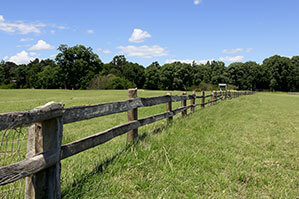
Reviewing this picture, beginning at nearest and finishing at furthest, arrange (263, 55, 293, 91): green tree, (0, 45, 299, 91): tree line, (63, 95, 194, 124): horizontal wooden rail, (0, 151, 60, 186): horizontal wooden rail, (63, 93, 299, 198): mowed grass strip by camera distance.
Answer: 1. (0, 151, 60, 186): horizontal wooden rail
2. (63, 95, 194, 124): horizontal wooden rail
3. (63, 93, 299, 198): mowed grass strip
4. (0, 45, 299, 91): tree line
5. (263, 55, 293, 91): green tree

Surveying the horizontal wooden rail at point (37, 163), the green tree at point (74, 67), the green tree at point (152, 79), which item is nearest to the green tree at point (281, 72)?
the green tree at point (152, 79)

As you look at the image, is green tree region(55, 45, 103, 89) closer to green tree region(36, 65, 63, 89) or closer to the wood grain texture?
green tree region(36, 65, 63, 89)

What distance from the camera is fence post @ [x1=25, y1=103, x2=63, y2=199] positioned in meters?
2.45

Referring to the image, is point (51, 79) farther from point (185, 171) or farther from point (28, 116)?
point (28, 116)

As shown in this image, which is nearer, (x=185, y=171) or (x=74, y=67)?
(x=185, y=171)

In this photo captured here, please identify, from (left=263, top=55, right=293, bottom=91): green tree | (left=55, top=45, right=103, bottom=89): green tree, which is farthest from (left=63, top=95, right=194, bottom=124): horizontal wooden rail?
(left=263, top=55, right=293, bottom=91): green tree

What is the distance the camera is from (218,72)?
4065 inches

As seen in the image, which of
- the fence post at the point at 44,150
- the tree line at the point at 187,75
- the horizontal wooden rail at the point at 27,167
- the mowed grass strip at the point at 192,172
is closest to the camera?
Answer: the horizontal wooden rail at the point at 27,167

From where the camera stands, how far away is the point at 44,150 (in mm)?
2504

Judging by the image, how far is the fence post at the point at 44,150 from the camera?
245 centimetres

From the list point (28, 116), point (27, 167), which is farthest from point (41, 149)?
point (28, 116)

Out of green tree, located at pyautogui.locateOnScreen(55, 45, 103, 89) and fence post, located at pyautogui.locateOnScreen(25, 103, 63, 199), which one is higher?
green tree, located at pyautogui.locateOnScreen(55, 45, 103, 89)

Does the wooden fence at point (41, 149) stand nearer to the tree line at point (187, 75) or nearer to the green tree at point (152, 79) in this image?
the tree line at point (187, 75)

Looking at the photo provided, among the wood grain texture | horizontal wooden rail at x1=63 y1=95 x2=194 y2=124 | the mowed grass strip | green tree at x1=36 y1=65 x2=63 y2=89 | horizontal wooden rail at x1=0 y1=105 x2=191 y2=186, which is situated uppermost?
green tree at x1=36 y1=65 x2=63 y2=89
